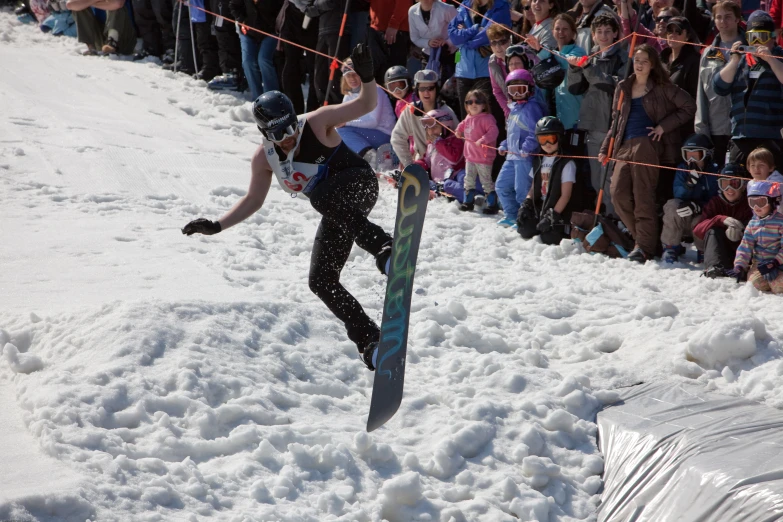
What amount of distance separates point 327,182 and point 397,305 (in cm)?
94

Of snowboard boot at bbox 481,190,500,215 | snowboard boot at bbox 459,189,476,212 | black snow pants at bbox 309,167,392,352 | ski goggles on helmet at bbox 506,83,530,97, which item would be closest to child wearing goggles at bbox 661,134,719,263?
ski goggles on helmet at bbox 506,83,530,97

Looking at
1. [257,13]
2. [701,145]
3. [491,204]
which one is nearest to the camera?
[701,145]

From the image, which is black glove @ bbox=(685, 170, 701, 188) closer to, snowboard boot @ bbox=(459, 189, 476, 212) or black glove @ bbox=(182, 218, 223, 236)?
snowboard boot @ bbox=(459, 189, 476, 212)

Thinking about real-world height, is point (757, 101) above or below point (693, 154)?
above

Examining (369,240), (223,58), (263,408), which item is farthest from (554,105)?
(223,58)

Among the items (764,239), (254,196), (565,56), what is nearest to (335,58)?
(565,56)

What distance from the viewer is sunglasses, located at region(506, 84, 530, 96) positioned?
8055mm

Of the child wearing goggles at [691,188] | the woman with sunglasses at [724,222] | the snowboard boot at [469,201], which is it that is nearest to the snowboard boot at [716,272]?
the woman with sunglasses at [724,222]

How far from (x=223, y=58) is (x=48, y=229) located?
534cm

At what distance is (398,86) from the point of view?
30.6 feet

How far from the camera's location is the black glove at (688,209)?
22.8ft

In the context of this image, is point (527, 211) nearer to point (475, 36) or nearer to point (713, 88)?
point (475, 36)

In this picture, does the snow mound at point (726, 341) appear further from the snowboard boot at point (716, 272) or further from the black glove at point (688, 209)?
the black glove at point (688, 209)

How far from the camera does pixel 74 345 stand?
5566 millimetres
